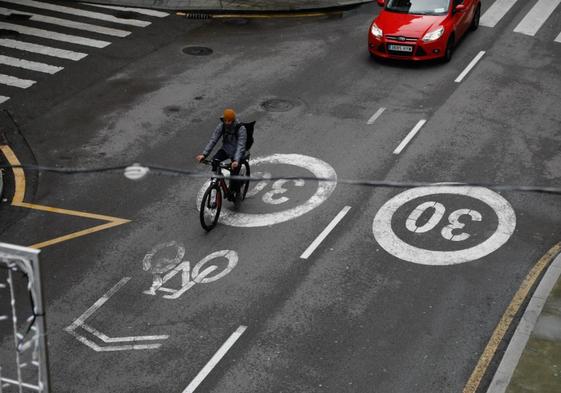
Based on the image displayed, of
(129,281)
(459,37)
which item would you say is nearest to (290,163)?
(129,281)

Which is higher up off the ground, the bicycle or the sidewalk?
the bicycle

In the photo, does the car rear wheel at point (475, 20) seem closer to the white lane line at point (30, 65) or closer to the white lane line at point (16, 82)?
the white lane line at point (30, 65)

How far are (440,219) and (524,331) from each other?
3.43 metres

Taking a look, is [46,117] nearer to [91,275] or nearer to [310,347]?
[91,275]

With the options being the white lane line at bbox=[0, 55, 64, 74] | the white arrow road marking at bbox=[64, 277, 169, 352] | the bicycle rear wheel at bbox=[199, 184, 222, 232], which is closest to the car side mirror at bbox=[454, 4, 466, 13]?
the white lane line at bbox=[0, 55, 64, 74]

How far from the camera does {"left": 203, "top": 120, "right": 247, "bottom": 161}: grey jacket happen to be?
48.1 feet

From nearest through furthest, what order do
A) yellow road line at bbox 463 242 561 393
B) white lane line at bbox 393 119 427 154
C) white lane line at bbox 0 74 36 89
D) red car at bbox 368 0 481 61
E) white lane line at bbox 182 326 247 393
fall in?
1. white lane line at bbox 182 326 247 393
2. yellow road line at bbox 463 242 561 393
3. white lane line at bbox 393 119 427 154
4. white lane line at bbox 0 74 36 89
5. red car at bbox 368 0 481 61

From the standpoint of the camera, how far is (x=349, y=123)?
18766mm

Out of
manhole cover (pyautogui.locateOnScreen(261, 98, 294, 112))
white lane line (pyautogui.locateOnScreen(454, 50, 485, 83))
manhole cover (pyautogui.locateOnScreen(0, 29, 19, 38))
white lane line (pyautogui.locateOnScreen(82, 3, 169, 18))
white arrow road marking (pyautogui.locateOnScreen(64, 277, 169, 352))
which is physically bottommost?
white lane line (pyautogui.locateOnScreen(454, 50, 485, 83))

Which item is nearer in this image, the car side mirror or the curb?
the curb

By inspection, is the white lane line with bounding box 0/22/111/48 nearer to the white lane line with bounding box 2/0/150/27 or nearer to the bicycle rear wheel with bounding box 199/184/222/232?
the white lane line with bounding box 2/0/150/27

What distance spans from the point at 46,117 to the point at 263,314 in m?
8.95

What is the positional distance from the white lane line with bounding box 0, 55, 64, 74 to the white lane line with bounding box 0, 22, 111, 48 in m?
1.75

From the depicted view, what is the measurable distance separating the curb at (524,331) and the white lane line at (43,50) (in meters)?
13.7
